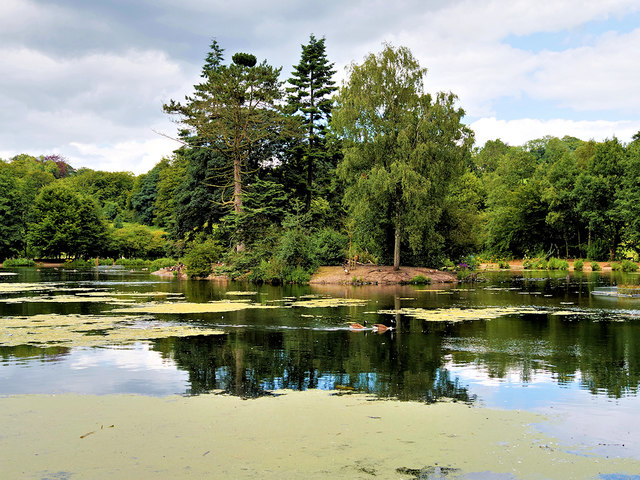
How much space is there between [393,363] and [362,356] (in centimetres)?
95

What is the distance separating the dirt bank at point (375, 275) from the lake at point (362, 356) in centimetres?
1543

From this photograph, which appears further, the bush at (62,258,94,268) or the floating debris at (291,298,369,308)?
the bush at (62,258,94,268)

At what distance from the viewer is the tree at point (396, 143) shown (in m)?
37.9

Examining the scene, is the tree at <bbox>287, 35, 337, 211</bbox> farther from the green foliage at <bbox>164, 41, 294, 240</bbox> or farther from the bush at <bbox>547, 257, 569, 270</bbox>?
the bush at <bbox>547, 257, 569, 270</bbox>

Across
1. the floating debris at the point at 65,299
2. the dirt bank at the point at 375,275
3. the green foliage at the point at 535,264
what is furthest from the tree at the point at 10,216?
the green foliage at the point at 535,264

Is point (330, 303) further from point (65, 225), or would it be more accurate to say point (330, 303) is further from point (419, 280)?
point (65, 225)

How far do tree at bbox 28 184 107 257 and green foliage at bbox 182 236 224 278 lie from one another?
3353 centimetres

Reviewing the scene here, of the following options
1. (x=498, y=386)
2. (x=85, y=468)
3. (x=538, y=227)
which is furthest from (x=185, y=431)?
(x=538, y=227)

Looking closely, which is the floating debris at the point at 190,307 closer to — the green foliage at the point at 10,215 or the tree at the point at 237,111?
the tree at the point at 237,111

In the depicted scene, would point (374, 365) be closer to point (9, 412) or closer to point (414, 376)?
point (414, 376)

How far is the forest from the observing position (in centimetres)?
3928

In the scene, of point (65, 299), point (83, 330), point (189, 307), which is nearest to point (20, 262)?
point (65, 299)

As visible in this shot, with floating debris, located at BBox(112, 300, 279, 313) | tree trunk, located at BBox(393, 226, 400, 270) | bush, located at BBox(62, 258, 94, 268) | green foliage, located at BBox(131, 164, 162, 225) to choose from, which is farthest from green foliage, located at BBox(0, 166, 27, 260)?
floating debris, located at BBox(112, 300, 279, 313)

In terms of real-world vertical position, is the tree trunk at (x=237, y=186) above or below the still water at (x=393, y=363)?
above
